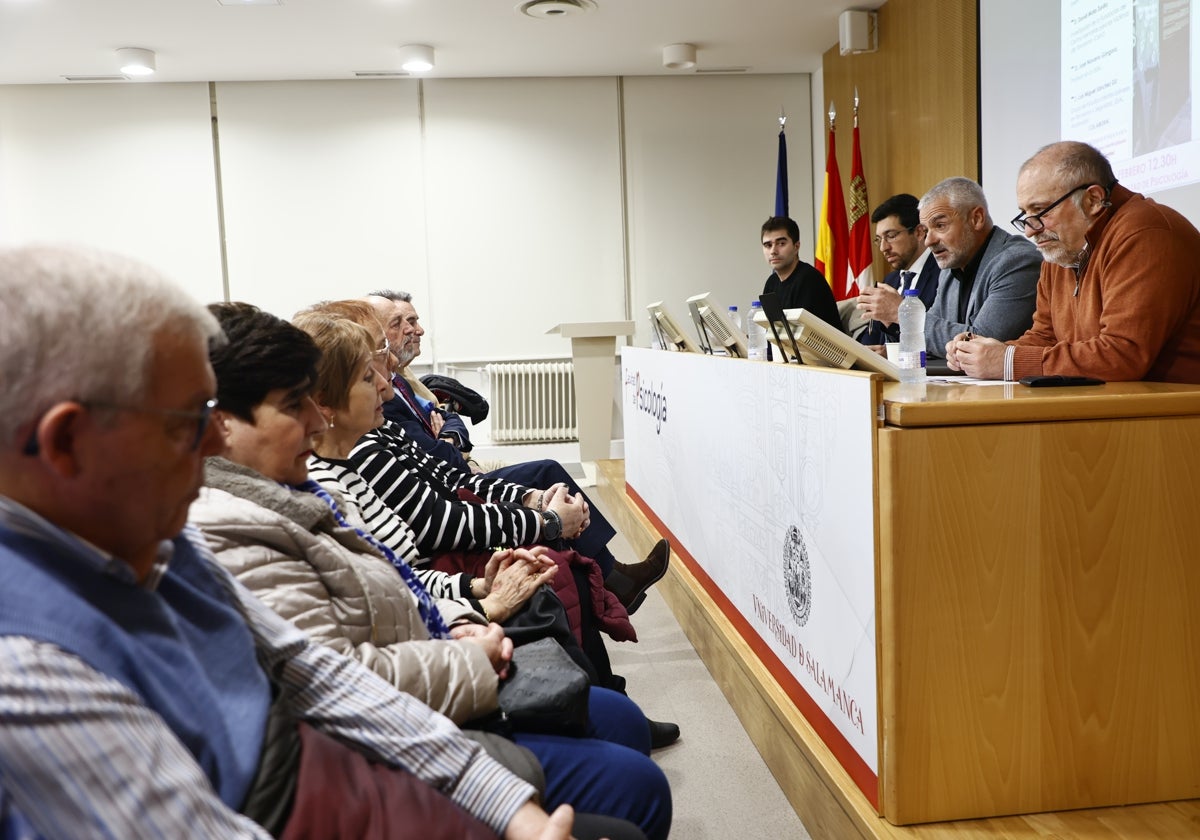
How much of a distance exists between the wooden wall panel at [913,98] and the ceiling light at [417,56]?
2.84m

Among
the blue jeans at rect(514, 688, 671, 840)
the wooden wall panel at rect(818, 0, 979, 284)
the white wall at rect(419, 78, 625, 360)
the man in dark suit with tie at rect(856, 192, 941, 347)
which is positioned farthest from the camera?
the white wall at rect(419, 78, 625, 360)

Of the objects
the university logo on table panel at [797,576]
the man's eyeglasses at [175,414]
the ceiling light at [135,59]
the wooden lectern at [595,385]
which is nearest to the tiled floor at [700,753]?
the university logo on table panel at [797,576]

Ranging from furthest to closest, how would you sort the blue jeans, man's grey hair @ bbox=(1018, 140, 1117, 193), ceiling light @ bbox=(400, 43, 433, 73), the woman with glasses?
ceiling light @ bbox=(400, 43, 433, 73) < man's grey hair @ bbox=(1018, 140, 1117, 193) < the blue jeans < the woman with glasses

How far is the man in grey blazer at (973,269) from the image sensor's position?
3287 mm

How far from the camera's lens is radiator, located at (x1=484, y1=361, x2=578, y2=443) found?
7.61m

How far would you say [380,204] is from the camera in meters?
7.49

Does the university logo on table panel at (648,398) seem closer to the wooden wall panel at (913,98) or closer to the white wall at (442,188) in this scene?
the wooden wall panel at (913,98)

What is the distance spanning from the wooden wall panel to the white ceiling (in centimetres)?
37

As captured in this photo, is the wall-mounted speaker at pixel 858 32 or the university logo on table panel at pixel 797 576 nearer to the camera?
the university logo on table panel at pixel 797 576

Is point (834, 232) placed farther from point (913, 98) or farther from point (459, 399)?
point (459, 399)

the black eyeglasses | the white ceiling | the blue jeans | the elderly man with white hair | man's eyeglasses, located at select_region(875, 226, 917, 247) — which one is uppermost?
the white ceiling

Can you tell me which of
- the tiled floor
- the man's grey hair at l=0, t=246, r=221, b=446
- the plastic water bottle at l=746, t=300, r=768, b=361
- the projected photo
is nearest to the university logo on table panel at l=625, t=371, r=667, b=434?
the plastic water bottle at l=746, t=300, r=768, b=361

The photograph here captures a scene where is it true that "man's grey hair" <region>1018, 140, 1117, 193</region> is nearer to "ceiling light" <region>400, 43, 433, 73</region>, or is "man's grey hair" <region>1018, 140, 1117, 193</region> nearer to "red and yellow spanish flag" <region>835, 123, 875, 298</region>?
"red and yellow spanish flag" <region>835, 123, 875, 298</region>

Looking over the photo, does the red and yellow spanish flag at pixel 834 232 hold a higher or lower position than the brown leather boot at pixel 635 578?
higher
